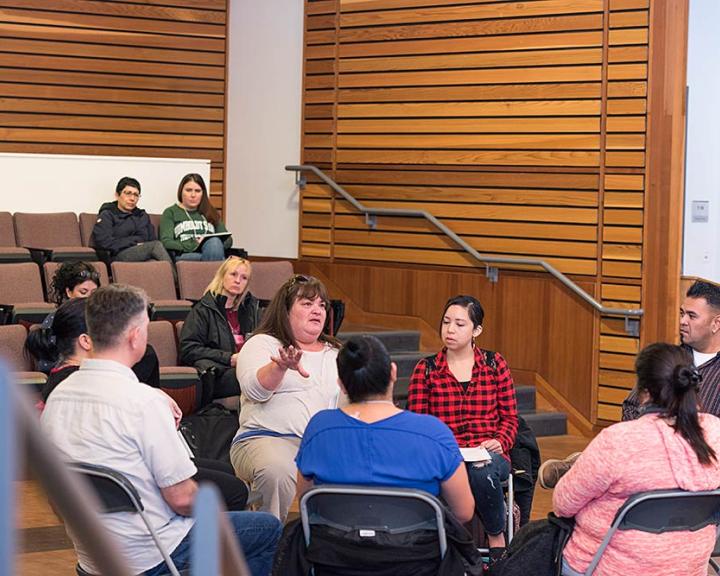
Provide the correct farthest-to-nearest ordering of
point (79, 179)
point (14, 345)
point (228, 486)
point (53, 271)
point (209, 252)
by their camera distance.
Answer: point (79, 179), point (209, 252), point (53, 271), point (14, 345), point (228, 486)

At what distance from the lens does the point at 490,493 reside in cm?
403

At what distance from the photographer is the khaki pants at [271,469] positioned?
4016mm

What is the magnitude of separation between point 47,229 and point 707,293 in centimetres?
532

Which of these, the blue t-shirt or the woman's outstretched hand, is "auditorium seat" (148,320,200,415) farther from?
the blue t-shirt

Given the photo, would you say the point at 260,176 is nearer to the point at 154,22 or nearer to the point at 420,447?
the point at 154,22

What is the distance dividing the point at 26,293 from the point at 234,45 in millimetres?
3627

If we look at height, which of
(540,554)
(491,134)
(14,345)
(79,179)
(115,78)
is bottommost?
(540,554)

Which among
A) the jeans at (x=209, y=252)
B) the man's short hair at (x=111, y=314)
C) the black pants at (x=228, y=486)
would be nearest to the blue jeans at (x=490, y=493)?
the black pants at (x=228, y=486)

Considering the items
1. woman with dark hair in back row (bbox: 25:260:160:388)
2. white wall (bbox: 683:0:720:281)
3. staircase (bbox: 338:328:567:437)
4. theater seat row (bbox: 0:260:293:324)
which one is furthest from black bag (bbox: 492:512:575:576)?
white wall (bbox: 683:0:720:281)

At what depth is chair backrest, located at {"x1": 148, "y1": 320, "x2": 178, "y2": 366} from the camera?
554 cm

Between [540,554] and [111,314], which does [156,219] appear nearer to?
[111,314]

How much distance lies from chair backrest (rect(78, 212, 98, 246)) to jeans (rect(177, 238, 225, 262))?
847 millimetres

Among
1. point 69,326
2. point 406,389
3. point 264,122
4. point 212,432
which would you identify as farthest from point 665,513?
point 264,122

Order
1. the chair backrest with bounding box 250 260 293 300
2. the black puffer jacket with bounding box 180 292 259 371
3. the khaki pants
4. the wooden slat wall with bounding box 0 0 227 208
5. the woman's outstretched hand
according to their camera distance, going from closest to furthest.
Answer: the woman's outstretched hand
the khaki pants
the black puffer jacket with bounding box 180 292 259 371
the chair backrest with bounding box 250 260 293 300
the wooden slat wall with bounding box 0 0 227 208
